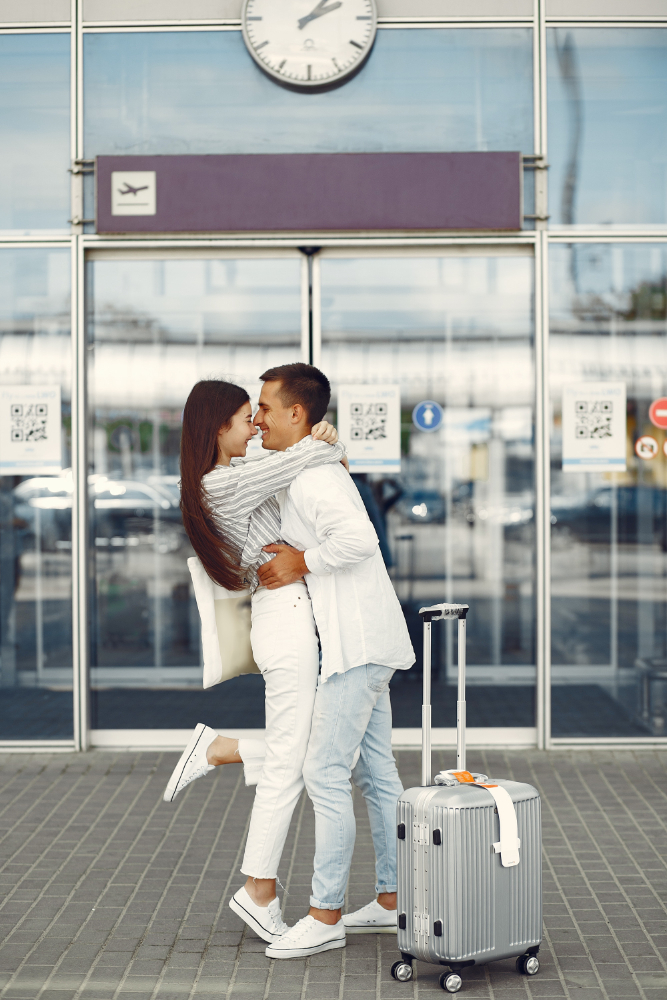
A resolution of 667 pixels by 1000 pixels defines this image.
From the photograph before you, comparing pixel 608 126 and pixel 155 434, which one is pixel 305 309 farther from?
pixel 608 126

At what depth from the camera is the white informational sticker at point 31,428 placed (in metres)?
6.45

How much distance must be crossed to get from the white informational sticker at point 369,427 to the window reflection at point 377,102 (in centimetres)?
140

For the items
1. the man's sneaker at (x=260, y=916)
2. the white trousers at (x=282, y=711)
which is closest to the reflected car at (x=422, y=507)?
the white trousers at (x=282, y=711)

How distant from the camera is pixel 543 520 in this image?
6.45m

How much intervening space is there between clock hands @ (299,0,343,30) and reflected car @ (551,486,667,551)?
3.09 metres

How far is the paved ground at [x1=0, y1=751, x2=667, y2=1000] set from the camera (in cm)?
346

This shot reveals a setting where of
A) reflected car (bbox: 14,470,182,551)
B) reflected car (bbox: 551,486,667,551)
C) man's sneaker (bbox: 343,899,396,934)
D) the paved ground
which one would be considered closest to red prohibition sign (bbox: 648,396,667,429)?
reflected car (bbox: 551,486,667,551)


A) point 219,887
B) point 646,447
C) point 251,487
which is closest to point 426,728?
point 251,487

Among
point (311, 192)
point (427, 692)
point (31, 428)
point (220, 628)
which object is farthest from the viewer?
point (31, 428)

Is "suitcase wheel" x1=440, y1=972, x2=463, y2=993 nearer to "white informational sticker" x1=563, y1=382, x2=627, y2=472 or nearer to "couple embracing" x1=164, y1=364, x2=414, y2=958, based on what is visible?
"couple embracing" x1=164, y1=364, x2=414, y2=958

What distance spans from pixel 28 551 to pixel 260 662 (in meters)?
3.22

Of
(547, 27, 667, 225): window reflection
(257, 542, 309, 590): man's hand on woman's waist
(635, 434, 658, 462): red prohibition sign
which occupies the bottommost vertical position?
(257, 542, 309, 590): man's hand on woman's waist

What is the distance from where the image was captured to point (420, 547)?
6570mm

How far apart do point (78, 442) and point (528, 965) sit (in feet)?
13.3
